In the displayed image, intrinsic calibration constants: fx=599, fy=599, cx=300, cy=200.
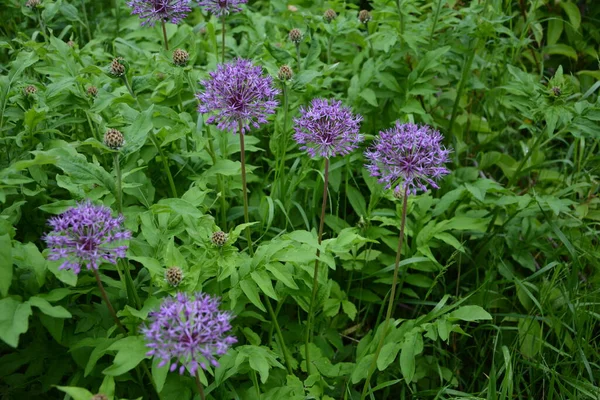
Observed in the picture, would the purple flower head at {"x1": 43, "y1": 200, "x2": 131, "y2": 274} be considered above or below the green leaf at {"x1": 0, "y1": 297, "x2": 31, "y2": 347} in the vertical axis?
above

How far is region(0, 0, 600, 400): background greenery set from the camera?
2701 millimetres

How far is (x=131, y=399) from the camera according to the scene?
8.73 feet

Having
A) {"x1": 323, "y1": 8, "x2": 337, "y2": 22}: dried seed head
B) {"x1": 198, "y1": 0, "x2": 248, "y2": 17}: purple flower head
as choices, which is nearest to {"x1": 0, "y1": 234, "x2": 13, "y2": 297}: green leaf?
{"x1": 198, "y1": 0, "x2": 248, "y2": 17}: purple flower head

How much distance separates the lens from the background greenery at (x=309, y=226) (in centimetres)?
270

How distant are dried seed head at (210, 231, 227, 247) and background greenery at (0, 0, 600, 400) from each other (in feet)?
0.10

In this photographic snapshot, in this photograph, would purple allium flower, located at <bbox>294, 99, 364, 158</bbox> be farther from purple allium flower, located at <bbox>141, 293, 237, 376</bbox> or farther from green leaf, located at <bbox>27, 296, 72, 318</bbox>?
green leaf, located at <bbox>27, 296, 72, 318</bbox>

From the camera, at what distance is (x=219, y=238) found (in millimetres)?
2684

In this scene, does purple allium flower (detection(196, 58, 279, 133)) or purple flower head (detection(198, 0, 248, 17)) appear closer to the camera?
purple allium flower (detection(196, 58, 279, 133))

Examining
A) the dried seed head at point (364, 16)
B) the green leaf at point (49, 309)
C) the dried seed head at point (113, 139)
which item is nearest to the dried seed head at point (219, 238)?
the dried seed head at point (113, 139)

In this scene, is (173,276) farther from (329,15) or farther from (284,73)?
(329,15)

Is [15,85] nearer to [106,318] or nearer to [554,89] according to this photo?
[106,318]

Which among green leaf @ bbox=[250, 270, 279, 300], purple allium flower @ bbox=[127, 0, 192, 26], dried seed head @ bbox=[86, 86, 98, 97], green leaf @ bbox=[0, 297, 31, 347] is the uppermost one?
purple allium flower @ bbox=[127, 0, 192, 26]

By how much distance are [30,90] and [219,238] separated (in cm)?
148

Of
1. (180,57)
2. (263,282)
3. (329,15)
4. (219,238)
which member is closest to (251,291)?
(263,282)
